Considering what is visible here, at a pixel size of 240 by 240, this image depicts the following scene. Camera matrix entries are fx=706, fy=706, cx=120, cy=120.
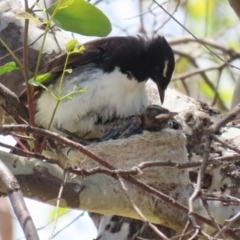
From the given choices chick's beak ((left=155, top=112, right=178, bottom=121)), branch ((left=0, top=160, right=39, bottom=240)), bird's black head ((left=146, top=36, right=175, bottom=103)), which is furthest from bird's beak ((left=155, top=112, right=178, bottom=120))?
branch ((left=0, top=160, right=39, bottom=240))

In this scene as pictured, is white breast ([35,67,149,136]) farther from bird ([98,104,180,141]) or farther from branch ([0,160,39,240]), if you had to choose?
branch ([0,160,39,240])

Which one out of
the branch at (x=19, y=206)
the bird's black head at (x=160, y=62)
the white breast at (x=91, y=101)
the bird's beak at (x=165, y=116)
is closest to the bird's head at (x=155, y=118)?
the bird's beak at (x=165, y=116)

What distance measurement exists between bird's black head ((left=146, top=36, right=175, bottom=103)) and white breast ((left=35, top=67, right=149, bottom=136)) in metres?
0.17

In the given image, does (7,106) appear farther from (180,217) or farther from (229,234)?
(229,234)

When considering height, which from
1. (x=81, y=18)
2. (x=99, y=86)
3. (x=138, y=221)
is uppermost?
(x=81, y=18)

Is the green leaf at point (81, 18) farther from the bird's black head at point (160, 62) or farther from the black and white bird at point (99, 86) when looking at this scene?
the bird's black head at point (160, 62)

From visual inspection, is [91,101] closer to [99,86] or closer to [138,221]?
[99,86]

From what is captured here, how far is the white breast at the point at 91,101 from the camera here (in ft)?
11.6

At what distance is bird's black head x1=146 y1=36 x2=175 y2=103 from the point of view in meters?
3.82

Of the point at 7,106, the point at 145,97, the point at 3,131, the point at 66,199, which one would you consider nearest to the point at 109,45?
the point at 145,97

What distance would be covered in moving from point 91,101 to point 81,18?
91 cm

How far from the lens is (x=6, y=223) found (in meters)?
4.46

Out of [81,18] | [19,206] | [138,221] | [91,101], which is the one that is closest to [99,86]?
[91,101]

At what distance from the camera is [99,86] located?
3.54 meters
